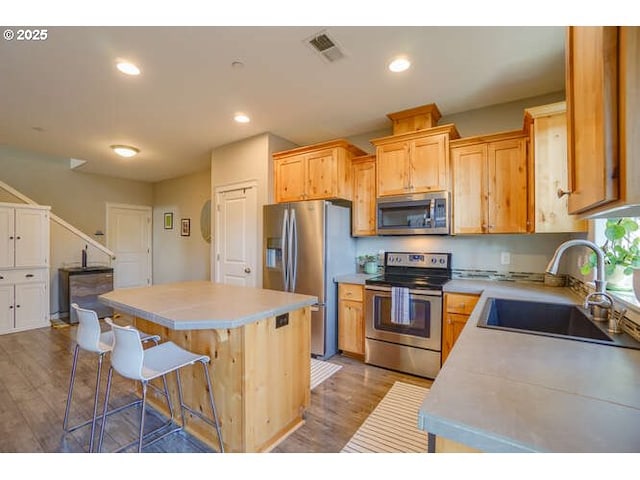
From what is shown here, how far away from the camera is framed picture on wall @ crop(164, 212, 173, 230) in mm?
6703

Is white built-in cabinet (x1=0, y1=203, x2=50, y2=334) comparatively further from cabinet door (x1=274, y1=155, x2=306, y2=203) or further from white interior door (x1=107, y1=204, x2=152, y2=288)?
cabinet door (x1=274, y1=155, x2=306, y2=203)

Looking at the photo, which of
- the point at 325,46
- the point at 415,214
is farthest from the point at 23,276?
the point at 415,214

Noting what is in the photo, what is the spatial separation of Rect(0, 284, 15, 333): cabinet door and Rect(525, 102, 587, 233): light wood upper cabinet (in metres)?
6.39

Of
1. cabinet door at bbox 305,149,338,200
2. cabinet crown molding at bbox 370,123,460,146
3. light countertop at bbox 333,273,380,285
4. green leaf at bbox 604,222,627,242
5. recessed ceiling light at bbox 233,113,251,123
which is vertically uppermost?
recessed ceiling light at bbox 233,113,251,123

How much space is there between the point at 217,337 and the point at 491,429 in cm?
152

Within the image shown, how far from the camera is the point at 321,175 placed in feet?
A: 11.1

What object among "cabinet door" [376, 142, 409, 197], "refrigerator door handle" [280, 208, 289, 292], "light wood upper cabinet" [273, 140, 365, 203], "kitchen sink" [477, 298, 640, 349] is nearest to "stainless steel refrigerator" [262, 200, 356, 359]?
"refrigerator door handle" [280, 208, 289, 292]

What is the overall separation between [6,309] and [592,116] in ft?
20.5

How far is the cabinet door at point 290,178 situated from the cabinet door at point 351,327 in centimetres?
137

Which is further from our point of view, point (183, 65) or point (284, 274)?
point (284, 274)

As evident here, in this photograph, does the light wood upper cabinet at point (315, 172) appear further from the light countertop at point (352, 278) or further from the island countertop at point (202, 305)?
the island countertop at point (202, 305)
